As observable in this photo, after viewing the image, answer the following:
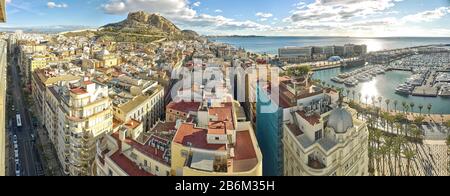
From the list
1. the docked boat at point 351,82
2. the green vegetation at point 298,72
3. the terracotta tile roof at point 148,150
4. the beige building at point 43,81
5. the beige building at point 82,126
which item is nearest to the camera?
the terracotta tile roof at point 148,150

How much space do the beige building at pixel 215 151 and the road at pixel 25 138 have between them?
3241 mm

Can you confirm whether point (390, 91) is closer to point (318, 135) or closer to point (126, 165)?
point (318, 135)

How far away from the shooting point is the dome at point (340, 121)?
12.7 feet

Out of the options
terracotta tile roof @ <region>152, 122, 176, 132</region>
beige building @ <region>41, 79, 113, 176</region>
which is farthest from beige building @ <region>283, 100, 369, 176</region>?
beige building @ <region>41, 79, 113, 176</region>

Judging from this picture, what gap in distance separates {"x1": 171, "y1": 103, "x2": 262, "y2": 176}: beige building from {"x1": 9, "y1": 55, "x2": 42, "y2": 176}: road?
324 cm

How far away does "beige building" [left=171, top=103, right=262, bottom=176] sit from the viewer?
3.37 metres

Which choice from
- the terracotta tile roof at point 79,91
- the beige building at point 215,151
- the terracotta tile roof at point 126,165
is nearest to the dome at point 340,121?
the beige building at point 215,151

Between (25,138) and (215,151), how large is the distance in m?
5.75

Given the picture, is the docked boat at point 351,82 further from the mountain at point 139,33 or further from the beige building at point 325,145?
the beige building at point 325,145

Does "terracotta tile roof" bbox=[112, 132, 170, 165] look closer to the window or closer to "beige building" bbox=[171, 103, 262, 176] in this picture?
"beige building" bbox=[171, 103, 262, 176]

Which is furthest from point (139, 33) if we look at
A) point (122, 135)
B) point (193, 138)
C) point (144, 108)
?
point (193, 138)
